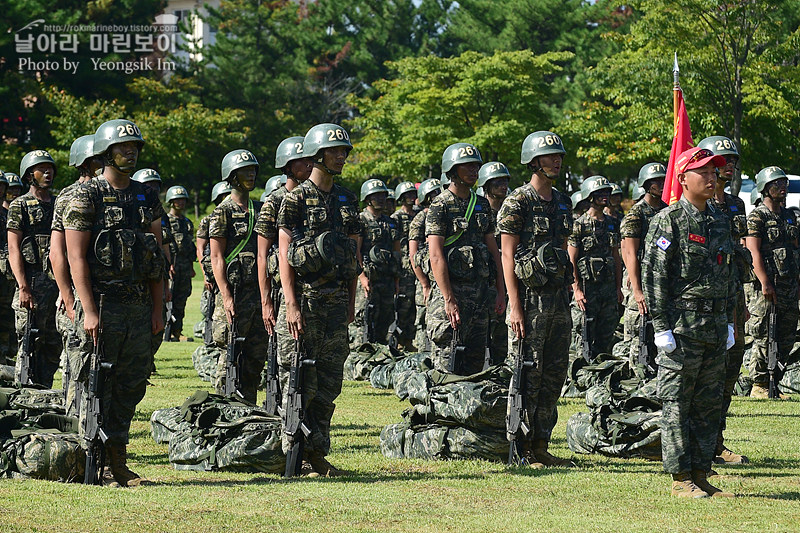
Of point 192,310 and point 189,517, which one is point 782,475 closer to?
point 189,517

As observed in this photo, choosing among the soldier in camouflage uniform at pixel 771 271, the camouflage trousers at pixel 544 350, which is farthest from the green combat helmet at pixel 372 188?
the camouflage trousers at pixel 544 350

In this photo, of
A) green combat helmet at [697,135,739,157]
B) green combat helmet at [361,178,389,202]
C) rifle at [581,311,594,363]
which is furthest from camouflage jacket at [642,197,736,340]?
green combat helmet at [361,178,389,202]

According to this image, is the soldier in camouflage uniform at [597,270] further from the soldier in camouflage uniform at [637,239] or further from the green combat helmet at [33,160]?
the green combat helmet at [33,160]

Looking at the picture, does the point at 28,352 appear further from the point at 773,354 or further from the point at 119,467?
the point at 773,354

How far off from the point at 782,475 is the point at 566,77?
41.1 m

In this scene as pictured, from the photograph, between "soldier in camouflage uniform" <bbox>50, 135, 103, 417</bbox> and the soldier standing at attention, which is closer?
"soldier in camouflage uniform" <bbox>50, 135, 103, 417</bbox>

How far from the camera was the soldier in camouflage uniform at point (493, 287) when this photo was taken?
1190 cm

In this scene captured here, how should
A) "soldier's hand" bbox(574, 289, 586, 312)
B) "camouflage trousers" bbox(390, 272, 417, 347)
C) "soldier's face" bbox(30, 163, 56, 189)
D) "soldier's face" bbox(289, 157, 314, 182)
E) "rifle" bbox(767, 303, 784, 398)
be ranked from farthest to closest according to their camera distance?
1. "camouflage trousers" bbox(390, 272, 417, 347)
2. "soldier's hand" bbox(574, 289, 586, 312)
3. "rifle" bbox(767, 303, 784, 398)
4. "soldier's face" bbox(30, 163, 56, 189)
5. "soldier's face" bbox(289, 157, 314, 182)

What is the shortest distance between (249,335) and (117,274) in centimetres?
357

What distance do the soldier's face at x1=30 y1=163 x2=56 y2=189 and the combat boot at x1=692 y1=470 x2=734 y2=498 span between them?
7.73 meters

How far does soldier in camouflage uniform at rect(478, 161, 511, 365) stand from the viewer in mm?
11898

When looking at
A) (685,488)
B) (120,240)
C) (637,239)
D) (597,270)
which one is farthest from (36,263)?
(685,488)

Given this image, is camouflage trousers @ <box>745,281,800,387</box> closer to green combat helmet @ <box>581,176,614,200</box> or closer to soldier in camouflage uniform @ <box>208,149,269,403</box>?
green combat helmet @ <box>581,176,614,200</box>

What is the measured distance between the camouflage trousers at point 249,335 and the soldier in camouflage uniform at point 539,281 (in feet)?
10.3
